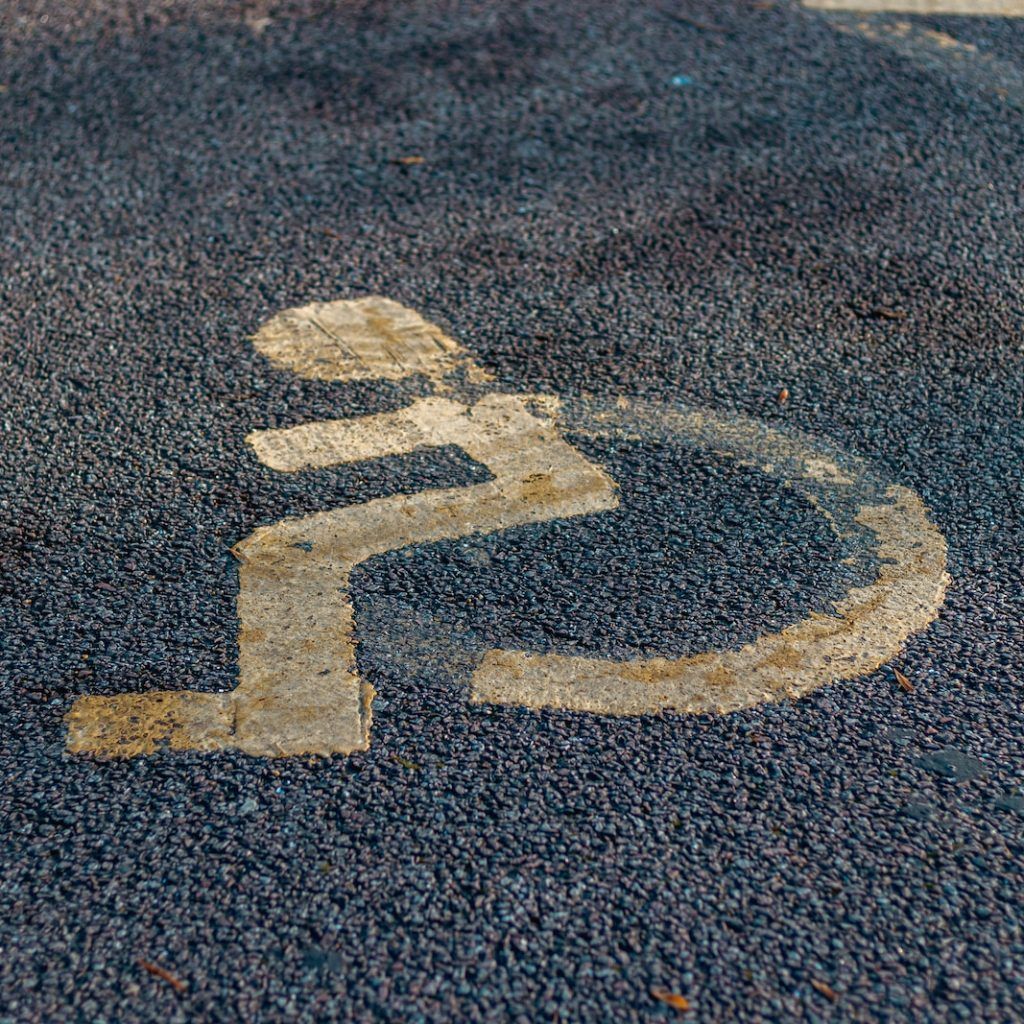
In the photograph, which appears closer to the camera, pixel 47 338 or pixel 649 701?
pixel 649 701

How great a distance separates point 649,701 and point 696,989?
0.68 metres

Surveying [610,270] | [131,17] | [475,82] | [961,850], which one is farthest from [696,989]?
[131,17]

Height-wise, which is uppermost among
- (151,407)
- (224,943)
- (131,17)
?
(131,17)

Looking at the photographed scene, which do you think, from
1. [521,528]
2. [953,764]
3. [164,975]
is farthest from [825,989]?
[521,528]

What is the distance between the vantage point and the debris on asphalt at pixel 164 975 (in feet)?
6.41

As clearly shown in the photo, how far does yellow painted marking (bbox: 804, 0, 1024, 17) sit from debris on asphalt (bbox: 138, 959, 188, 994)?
5.67m

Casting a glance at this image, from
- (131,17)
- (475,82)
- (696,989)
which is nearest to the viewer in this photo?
(696,989)

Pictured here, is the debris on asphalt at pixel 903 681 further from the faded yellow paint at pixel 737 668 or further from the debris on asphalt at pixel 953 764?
the debris on asphalt at pixel 953 764

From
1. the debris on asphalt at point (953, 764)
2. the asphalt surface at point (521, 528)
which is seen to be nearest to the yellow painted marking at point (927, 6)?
the asphalt surface at point (521, 528)

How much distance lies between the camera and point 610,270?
4.07 metres

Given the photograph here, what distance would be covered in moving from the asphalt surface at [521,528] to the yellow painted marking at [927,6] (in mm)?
337

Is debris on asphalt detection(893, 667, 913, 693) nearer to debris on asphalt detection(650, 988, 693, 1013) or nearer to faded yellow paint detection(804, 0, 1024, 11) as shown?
debris on asphalt detection(650, 988, 693, 1013)

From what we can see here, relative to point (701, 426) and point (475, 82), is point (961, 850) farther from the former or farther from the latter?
point (475, 82)

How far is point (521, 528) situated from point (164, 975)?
1.39m
